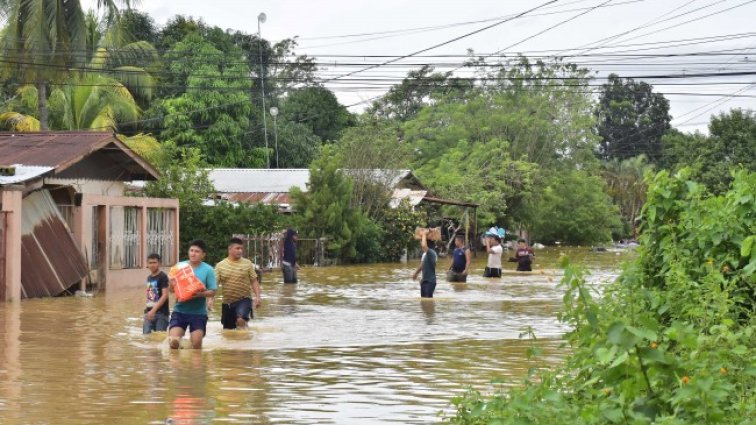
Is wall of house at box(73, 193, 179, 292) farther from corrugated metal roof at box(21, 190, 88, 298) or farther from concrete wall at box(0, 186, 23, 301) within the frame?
concrete wall at box(0, 186, 23, 301)

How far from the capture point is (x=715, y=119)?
7025 centimetres

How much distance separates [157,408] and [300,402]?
1371 mm

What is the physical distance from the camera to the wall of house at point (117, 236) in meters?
28.7

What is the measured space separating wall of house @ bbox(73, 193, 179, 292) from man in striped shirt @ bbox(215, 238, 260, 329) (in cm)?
1115

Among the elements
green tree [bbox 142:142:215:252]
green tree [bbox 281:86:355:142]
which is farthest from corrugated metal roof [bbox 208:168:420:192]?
green tree [bbox 281:86:355:142]

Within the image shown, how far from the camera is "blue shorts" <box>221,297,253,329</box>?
18.1 meters

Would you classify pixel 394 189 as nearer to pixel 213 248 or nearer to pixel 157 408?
pixel 213 248

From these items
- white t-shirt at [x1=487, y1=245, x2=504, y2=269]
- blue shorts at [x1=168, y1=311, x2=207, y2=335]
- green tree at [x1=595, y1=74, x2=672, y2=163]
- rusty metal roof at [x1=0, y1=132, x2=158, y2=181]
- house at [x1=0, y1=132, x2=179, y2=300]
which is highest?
green tree at [x1=595, y1=74, x2=672, y2=163]

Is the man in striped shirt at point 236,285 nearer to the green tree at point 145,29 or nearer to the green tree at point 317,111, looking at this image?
the green tree at point 145,29

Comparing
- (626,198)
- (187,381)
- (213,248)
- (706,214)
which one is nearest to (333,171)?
(213,248)

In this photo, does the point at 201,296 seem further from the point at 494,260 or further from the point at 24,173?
the point at 494,260

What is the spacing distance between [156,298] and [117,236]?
13.2 m

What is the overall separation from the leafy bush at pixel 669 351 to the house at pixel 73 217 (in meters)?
17.6

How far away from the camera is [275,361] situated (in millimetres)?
15383
